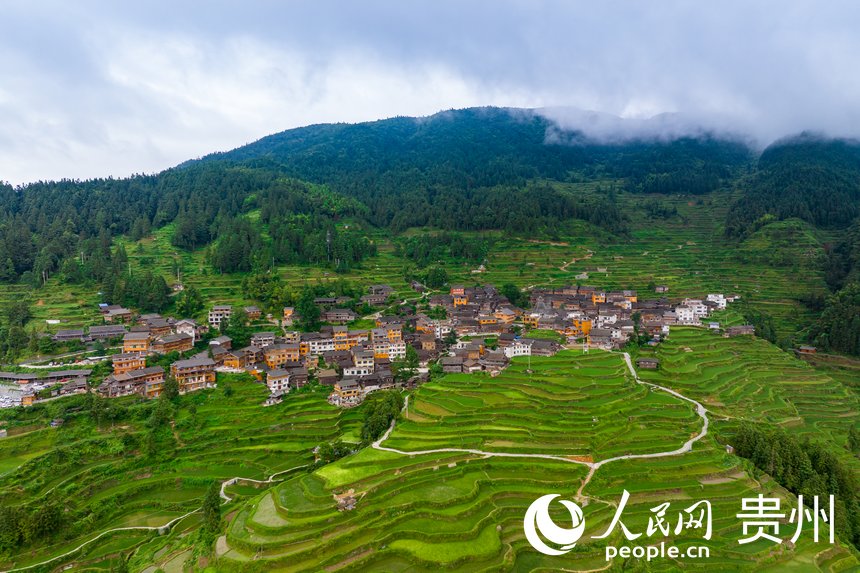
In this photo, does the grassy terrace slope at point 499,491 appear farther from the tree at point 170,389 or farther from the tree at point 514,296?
the tree at point 514,296

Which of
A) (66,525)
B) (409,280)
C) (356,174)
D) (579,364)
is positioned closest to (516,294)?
(409,280)

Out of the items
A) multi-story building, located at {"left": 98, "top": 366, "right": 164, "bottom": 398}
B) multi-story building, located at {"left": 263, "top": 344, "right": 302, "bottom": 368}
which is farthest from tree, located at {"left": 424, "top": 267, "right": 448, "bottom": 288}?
multi-story building, located at {"left": 98, "top": 366, "right": 164, "bottom": 398}

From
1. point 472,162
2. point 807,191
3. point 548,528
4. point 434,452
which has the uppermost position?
point 472,162

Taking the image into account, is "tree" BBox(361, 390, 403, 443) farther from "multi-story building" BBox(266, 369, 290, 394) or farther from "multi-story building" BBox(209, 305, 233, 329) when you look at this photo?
"multi-story building" BBox(209, 305, 233, 329)

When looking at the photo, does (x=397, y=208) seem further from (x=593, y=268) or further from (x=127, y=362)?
(x=127, y=362)

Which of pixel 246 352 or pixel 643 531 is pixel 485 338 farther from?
pixel 643 531

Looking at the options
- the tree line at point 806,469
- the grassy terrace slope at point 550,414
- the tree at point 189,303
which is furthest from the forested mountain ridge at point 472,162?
the tree line at point 806,469

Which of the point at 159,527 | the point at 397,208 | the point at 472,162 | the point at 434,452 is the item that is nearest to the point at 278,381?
the point at 159,527
